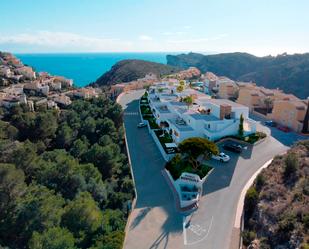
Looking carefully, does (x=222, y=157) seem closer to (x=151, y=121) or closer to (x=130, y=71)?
(x=151, y=121)

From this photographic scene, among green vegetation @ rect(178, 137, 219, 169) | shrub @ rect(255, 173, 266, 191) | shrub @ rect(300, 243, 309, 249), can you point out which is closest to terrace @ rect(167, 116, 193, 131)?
green vegetation @ rect(178, 137, 219, 169)

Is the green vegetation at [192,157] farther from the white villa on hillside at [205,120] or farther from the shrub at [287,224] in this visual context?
the shrub at [287,224]

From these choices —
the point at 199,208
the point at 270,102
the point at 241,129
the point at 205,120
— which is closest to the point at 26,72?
the point at 270,102

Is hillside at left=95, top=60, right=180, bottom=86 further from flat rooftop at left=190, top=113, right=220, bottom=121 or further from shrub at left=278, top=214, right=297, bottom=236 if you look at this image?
shrub at left=278, top=214, right=297, bottom=236

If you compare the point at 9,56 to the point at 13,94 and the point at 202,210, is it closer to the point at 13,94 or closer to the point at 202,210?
the point at 13,94

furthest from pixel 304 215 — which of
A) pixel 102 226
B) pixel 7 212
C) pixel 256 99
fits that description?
pixel 256 99
